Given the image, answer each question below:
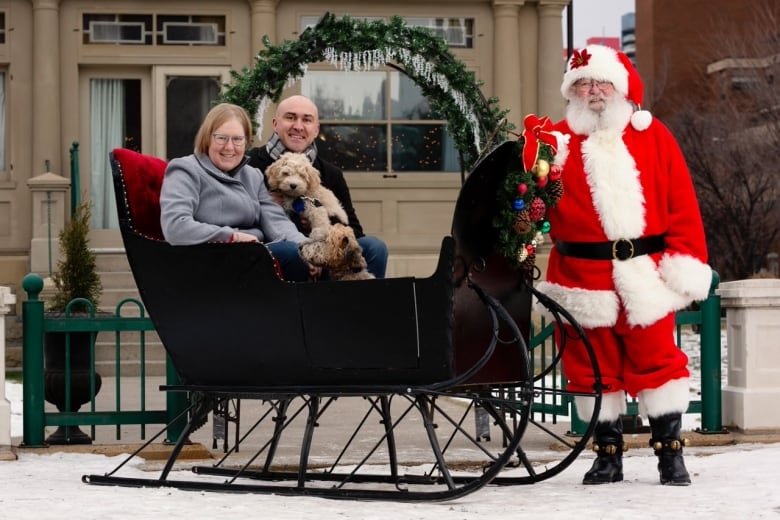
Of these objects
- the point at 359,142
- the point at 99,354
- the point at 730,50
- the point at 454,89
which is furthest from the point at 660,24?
the point at 454,89

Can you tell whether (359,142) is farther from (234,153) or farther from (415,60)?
(234,153)

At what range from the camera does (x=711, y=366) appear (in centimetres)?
836

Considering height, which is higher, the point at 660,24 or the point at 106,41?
the point at 660,24

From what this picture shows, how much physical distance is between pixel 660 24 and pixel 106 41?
63.4 feet

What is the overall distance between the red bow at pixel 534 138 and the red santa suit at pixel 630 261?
0.21m

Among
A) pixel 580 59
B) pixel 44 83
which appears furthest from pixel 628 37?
pixel 580 59

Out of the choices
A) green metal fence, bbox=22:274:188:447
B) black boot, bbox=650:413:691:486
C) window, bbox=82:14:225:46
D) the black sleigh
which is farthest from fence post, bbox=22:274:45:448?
window, bbox=82:14:225:46

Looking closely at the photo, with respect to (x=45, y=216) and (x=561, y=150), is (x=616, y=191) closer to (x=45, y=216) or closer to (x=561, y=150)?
(x=561, y=150)

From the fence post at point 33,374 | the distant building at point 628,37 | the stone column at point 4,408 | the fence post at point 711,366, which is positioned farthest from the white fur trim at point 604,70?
the distant building at point 628,37

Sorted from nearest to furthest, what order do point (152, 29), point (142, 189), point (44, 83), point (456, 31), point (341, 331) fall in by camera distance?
point (341, 331)
point (142, 189)
point (44, 83)
point (152, 29)
point (456, 31)

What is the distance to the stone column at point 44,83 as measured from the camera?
16312mm

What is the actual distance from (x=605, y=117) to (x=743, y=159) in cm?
1803

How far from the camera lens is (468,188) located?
5691 millimetres

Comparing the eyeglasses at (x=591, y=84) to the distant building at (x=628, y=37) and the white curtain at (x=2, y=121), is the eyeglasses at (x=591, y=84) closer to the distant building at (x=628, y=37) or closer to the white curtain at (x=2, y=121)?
the white curtain at (x=2, y=121)
